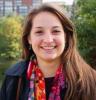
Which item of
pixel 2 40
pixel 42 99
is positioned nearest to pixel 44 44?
pixel 42 99

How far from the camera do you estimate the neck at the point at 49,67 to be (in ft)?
8.41

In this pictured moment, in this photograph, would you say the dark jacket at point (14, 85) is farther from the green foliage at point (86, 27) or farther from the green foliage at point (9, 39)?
the green foliage at point (9, 39)

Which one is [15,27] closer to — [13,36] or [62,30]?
[13,36]

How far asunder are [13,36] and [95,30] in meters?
27.2

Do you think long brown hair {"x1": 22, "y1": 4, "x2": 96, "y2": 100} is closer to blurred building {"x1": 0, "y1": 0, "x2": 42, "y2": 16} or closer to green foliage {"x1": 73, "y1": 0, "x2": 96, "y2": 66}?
green foliage {"x1": 73, "y1": 0, "x2": 96, "y2": 66}

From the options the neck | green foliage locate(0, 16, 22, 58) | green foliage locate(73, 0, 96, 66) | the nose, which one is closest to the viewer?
the nose

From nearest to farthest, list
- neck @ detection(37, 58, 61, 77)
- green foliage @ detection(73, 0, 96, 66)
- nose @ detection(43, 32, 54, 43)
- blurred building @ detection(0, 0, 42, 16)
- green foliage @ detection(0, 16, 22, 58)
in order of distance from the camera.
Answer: nose @ detection(43, 32, 54, 43) → neck @ detection(37, 58, 61, 77) → green foliage @ detection(73, 0, 96, 66) → green foliage @ detection(0, 16, 22, 58) → blurred building @ detection(0, 0, 42, 16)

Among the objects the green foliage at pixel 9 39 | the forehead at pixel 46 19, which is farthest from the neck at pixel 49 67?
the green foliage at pixel 9 39

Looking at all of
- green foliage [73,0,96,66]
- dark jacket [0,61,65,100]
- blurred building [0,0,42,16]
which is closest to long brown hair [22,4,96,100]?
dark jacket [0,61,65,100]

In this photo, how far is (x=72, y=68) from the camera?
256 cm

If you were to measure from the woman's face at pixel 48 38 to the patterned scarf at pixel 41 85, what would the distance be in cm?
11

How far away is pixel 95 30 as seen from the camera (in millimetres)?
16422

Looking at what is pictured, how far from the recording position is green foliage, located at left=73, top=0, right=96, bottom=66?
15477 mm

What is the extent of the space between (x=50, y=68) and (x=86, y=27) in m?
13.5
